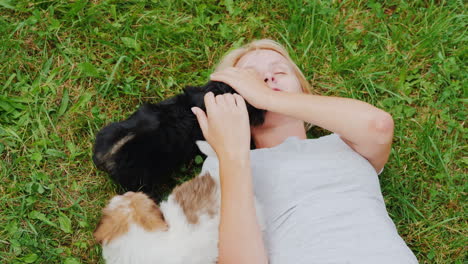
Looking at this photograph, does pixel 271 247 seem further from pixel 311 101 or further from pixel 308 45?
pixel 308 45

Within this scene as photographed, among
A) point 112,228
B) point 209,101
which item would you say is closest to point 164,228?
point 112,228

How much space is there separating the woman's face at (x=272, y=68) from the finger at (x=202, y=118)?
19.3 inches

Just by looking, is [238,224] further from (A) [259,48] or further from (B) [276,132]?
(A) [259,48]

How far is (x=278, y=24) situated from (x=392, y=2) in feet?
3.35

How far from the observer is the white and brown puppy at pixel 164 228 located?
6.79 feet

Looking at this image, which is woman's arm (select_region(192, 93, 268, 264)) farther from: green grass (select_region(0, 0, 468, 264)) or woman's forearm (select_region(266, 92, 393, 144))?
green grass (select_region(0, 0, 468, 264))

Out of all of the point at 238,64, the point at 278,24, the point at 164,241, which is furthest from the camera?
the point at 278,24

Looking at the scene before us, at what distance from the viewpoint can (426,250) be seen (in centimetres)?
313

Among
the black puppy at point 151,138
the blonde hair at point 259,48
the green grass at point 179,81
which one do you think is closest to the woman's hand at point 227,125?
the black puppy at point 151,138

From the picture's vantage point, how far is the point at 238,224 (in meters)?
2.24

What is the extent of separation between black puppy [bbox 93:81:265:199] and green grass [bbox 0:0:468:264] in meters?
0.41

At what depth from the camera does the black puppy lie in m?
2.71

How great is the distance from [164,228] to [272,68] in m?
1.32

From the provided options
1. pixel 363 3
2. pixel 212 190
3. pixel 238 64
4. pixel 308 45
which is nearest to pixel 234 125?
pixel 212 190
